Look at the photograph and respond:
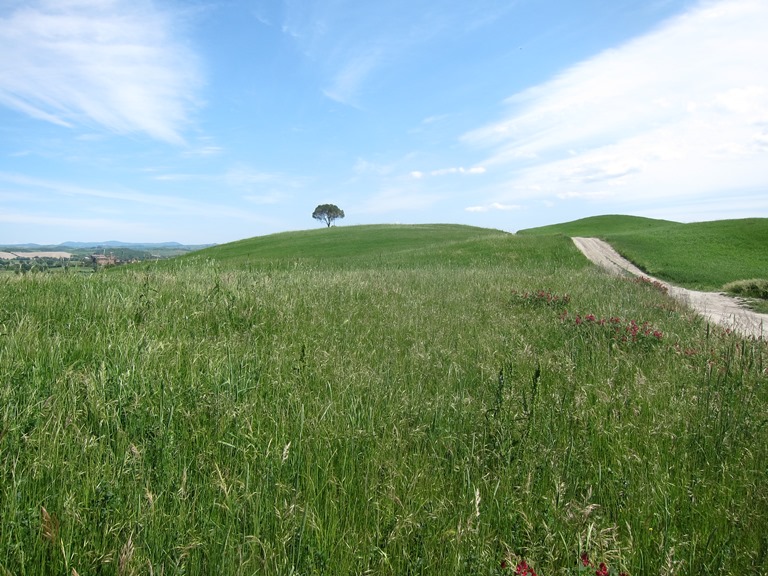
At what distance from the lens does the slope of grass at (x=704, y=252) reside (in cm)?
Answer: 2223

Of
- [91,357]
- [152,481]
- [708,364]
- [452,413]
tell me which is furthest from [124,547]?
[708,364]

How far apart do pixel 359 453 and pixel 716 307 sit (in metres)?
15.7

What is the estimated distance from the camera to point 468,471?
289 centimetres

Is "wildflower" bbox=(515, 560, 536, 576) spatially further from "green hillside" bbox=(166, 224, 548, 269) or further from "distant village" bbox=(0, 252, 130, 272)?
"green hillside" bbox=(166, 224, 548, 269)

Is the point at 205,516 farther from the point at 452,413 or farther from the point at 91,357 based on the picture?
the point at 91,357

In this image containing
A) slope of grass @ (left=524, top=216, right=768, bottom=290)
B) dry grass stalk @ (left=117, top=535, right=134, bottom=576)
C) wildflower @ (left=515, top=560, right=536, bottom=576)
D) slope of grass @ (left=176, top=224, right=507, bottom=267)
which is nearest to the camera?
dry grass stalk @ (left=117, top=535, right=134, bottom=576)

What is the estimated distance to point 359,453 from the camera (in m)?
3.14

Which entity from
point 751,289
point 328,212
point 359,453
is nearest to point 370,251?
point 751,289

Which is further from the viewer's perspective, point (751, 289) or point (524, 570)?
point (751, 289)

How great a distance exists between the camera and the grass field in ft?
7.41

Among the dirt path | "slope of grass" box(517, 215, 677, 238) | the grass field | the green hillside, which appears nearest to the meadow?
the dirt path

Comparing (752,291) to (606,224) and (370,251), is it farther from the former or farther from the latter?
(606,224)

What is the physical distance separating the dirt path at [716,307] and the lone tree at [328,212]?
91064 mm

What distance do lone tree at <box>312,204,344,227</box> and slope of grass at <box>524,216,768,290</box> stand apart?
8501cm
